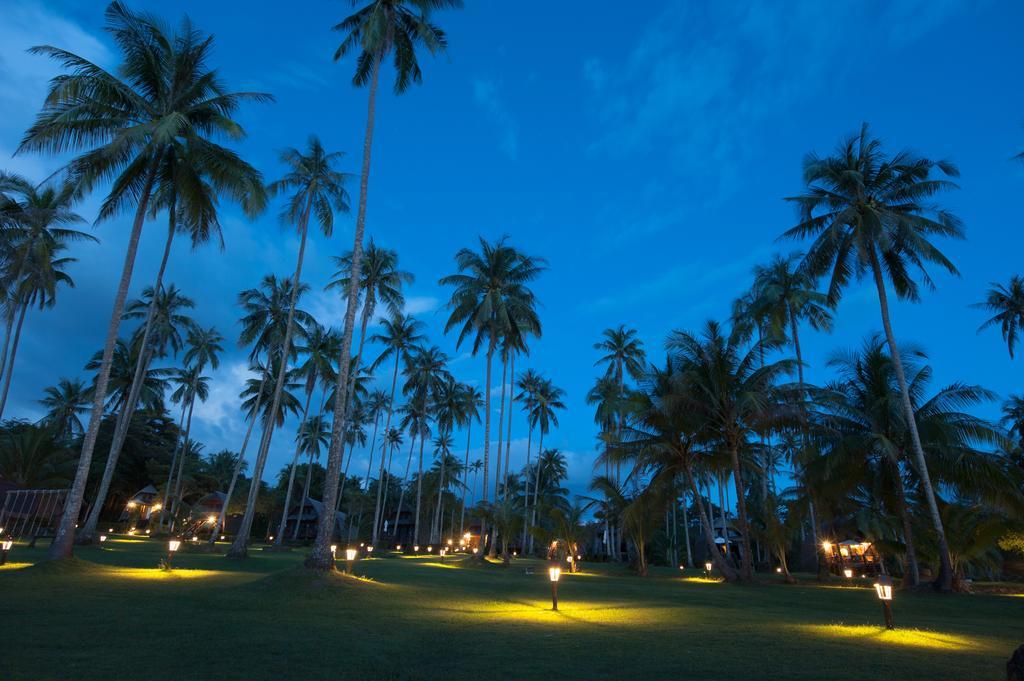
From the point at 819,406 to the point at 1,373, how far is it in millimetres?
40080

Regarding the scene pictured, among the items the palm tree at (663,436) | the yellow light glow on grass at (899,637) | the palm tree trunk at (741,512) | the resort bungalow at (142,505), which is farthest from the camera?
the resort bungalow at (142,505)

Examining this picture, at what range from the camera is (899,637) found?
352 inches

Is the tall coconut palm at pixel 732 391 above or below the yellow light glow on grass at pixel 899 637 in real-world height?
above

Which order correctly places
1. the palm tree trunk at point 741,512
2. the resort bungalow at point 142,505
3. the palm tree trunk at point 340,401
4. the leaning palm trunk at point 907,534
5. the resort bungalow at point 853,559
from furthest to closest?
the resort bungalow at point 142,505, the resort bungalow at point 853,559, the palm tree trunk at point 741,512, the leaning palm trunk at point 907,534, the palm tree trunk at point 340,401

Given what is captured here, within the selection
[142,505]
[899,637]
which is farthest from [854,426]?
[142,505]

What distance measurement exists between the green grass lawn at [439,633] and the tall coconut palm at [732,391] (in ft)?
26.5

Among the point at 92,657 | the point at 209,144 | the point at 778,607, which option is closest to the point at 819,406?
the point at 778,607

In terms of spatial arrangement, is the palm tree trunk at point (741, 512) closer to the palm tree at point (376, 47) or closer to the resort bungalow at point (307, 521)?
the palm tree at point (376, 47)

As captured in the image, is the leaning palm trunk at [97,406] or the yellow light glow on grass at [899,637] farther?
the leaning palm trunk at [97,406]

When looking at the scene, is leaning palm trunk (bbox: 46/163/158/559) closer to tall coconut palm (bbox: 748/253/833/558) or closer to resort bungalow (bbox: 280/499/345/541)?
tall coconut palm (bbox: 748/253/833/558)

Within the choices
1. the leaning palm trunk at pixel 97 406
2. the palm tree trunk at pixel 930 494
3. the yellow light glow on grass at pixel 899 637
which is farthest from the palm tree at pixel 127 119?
the palm tree trunk at pixel 930 494

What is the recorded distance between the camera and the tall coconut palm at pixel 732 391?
2231 cm

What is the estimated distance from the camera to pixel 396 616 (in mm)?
10273

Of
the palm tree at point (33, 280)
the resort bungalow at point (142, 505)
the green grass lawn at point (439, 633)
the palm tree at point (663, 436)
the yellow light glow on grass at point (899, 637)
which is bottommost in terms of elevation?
the green grass lawn at point (439, 633)
